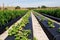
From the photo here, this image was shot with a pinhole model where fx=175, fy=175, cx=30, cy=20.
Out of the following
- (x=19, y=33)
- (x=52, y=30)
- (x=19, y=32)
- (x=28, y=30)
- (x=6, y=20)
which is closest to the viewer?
(x=19, y=33)

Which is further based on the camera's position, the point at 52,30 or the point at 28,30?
the point at 52,30

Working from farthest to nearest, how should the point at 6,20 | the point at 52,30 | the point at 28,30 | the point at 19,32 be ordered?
1. the point at 6,20
2. the point at 52,30
3. the point at 28,30
4. the point at 19,32

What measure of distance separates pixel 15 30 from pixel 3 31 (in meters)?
3.26

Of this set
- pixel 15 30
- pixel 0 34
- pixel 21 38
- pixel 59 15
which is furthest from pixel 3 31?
pixel 59 15

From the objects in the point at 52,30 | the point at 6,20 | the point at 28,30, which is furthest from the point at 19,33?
the point at 6,20

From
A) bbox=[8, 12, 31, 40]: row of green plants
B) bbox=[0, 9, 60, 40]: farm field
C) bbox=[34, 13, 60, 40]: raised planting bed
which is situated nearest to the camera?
bbox=[8, 12, 31, 40]: row of green plants

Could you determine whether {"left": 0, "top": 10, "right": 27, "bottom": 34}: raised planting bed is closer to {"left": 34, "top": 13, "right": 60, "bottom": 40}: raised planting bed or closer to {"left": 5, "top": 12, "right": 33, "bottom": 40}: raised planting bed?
{"left": 5, "top": 12, "right": 33, "bottom": 40}: raised planting bed

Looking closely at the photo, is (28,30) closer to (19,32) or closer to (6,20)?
(19,32)

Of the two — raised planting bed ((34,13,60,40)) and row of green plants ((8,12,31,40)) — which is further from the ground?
row of green plants ((8,12,31,40))

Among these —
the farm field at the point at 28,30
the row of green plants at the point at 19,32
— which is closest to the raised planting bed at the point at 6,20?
the farm field at the point at 28,30

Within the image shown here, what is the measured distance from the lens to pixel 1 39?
1045 cm

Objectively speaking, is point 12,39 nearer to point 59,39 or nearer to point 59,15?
point 59,39

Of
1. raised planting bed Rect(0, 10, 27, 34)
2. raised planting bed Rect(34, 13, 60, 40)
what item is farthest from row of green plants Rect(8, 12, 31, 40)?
raised planting bed Rect(0, 10, 27, 34)

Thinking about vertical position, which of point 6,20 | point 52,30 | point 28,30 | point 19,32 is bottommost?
point 6,20
